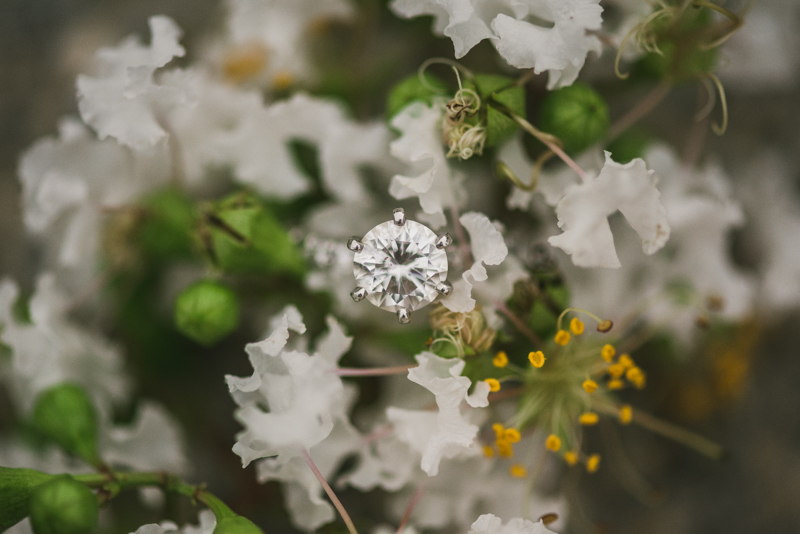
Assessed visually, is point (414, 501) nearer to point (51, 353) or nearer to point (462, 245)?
point (462, 245)

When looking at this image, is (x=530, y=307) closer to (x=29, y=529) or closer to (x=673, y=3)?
(x=673, y=3)

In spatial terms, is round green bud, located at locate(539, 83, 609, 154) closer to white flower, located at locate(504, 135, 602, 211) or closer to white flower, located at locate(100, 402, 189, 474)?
white flower, located at locate(504, 135, 602, 211)

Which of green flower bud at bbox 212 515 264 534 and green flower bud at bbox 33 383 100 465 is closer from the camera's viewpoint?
green flower bud at bbox 212 515 264 534

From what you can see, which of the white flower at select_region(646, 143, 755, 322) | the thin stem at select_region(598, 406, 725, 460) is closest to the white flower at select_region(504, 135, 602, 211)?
the white flower at select_region(646, 143, 755, 322)

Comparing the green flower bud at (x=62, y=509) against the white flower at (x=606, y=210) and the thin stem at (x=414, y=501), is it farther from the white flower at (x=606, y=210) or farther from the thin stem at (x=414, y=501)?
the white flower at (x=606, y=210)

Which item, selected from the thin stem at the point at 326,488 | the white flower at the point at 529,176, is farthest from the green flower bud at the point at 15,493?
the white flower at the point at 529,176
